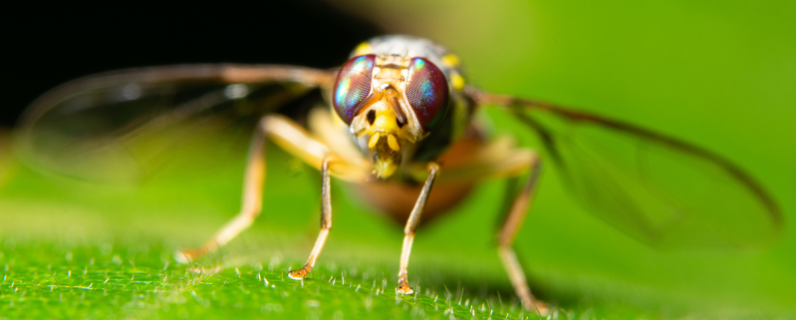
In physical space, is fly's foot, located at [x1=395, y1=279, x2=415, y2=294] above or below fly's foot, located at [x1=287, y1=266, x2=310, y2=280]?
above

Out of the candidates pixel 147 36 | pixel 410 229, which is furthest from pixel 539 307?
pixel 147 36

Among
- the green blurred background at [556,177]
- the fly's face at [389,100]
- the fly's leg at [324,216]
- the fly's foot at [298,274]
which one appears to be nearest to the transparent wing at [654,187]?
the green blurred background at [556,177]

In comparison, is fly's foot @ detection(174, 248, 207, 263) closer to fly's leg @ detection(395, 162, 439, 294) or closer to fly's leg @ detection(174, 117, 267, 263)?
fly's leg @ detection(174, 117, 267, 263)

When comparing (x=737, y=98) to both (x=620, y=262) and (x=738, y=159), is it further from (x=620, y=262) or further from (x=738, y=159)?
(x=620, y=262)

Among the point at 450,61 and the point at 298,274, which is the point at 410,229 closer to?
the point at 298,274

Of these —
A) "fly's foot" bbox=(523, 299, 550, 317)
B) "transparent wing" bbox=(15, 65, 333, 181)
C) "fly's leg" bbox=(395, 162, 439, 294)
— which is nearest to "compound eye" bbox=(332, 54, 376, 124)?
"fly's leg" bbox=(395, 162, 439, 294)

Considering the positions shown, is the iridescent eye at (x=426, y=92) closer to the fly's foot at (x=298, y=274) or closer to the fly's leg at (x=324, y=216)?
the fly's leg at (x=324, y=216)

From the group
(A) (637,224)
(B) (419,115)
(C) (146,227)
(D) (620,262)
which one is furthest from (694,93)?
(C) (146,227)
